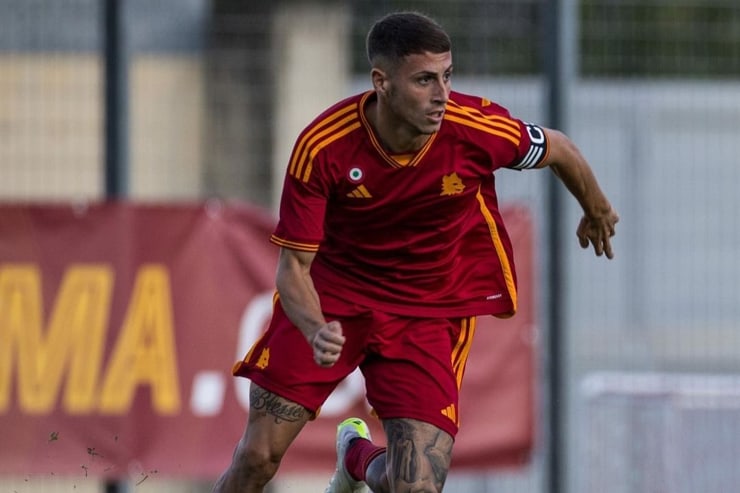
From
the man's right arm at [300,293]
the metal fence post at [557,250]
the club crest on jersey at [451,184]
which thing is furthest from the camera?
the metal fence post at [557,250]

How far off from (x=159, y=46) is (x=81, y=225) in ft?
3.74

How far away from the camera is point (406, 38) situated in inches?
218

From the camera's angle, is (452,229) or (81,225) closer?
(452,229)

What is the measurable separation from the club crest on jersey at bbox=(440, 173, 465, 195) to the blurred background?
282 centimetres

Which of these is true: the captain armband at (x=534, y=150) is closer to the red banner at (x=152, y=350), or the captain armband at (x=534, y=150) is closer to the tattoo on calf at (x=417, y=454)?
the tattoo on calf at (x=417, y=454)

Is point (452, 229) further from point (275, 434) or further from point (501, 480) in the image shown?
point (501, 480)

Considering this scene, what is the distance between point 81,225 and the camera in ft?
27.8

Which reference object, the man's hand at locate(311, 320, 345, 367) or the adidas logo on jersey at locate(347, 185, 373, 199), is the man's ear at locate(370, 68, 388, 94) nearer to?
the adidas logo on jersey at locate(347, 185, 373, 199)

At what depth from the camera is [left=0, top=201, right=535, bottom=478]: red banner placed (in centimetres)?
832

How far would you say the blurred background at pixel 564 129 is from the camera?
8.59 m

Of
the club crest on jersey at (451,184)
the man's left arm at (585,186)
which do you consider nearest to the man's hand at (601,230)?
the man's left arm at (585,186)

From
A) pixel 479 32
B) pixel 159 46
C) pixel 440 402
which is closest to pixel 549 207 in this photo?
pixel 479 32

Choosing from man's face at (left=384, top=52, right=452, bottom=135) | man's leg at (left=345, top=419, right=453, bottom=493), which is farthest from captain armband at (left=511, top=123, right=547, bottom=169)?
man's leg at (left=345, top=419, right=453, bottom=493)

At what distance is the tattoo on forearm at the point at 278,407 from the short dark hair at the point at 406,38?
4.45 ft
